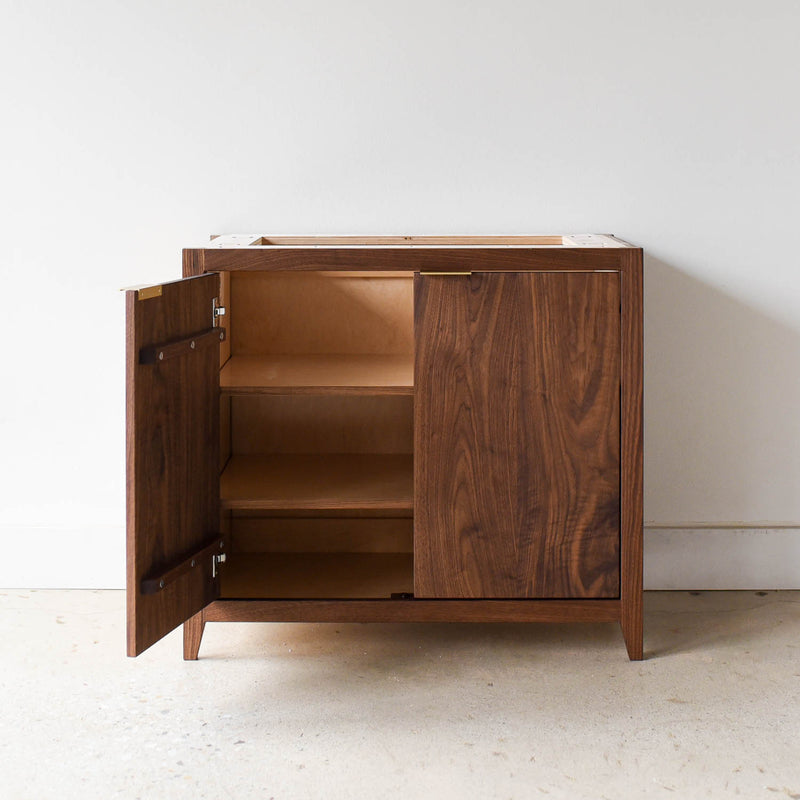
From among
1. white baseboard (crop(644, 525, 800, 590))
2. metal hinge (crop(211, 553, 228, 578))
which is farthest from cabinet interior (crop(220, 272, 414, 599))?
white baseboard (crop(644, 525, 800, 590))

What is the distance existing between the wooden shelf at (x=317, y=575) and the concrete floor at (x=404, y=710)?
0.14 metres

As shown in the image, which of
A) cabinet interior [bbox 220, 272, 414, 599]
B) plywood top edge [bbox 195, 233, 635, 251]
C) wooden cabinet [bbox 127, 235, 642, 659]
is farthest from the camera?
cabinet interior [bbox 220, 272, 414, 599]

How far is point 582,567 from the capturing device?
2.03 meters

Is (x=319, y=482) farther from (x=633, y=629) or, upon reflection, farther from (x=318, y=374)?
(x=633, y=629)

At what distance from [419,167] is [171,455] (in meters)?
1.06

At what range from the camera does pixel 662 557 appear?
8.27 ft

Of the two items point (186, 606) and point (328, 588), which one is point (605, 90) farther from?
point (186, 606)

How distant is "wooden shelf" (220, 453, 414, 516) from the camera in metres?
2.05

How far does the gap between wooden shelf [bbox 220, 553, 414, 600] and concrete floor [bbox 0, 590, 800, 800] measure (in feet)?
0.45

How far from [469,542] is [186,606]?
0.61 m

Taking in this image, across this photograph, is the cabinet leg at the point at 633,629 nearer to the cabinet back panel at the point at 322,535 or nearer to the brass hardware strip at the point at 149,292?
the cabinet back panel at the point at 322,535

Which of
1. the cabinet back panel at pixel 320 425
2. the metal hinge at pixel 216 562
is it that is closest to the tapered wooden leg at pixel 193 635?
the metal hinge at pixel 216 562

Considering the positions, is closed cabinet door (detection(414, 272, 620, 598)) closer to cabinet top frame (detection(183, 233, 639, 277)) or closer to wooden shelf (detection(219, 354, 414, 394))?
cabinet top frame (detection(183, 233, 639, 277))

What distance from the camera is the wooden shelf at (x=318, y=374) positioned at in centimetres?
204
